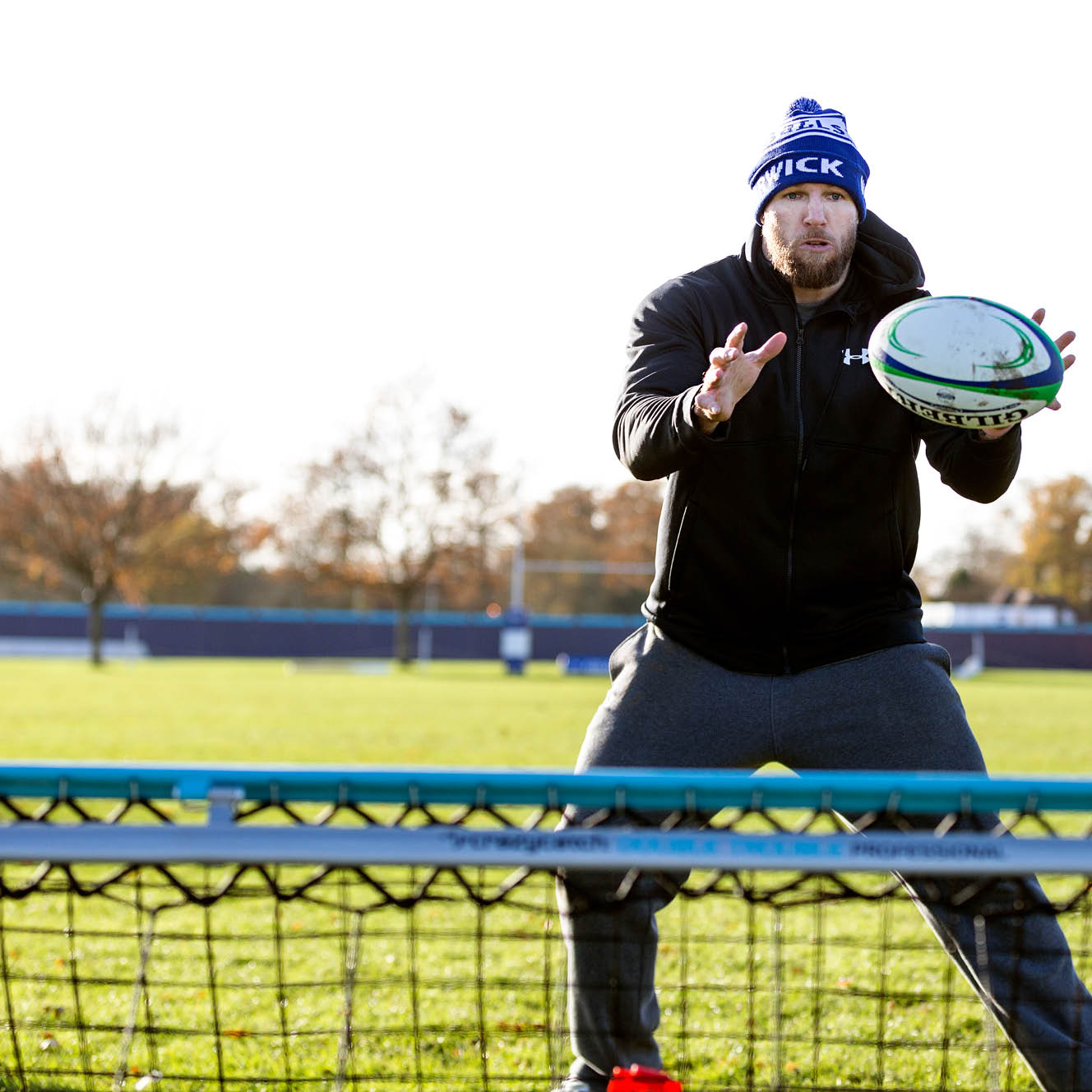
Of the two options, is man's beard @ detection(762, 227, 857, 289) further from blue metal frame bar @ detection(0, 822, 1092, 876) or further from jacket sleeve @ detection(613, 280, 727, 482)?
blue metal frame bar @ detection(0, 822, 1092, 876)

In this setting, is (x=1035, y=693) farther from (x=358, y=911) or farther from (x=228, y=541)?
(x=228, y=541)

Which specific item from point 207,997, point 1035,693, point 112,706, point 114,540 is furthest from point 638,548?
point 207,997

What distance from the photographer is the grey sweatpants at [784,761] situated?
110 inches

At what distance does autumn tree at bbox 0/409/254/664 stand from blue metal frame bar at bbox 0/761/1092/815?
42521 millimetres

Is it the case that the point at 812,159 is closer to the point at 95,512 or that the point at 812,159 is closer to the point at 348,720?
the point at 348,720

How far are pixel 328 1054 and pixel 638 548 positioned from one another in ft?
211

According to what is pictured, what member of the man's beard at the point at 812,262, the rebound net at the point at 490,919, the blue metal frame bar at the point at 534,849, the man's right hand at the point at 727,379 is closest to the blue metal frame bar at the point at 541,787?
the rebound net at the point at 490,919

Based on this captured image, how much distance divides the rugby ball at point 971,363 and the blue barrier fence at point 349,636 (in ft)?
168

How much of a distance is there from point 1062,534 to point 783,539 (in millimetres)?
72303

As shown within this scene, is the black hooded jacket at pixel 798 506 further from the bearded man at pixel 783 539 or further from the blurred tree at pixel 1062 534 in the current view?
the blurred tree at pixel 1062 534

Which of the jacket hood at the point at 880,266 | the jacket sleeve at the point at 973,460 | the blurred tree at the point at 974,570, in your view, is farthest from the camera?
the blurred tree at the point at 974,570

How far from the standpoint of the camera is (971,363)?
9.46 ft

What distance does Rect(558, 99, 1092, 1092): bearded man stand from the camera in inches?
117

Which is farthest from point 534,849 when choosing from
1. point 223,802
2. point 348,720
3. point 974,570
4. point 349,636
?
point 974,570
